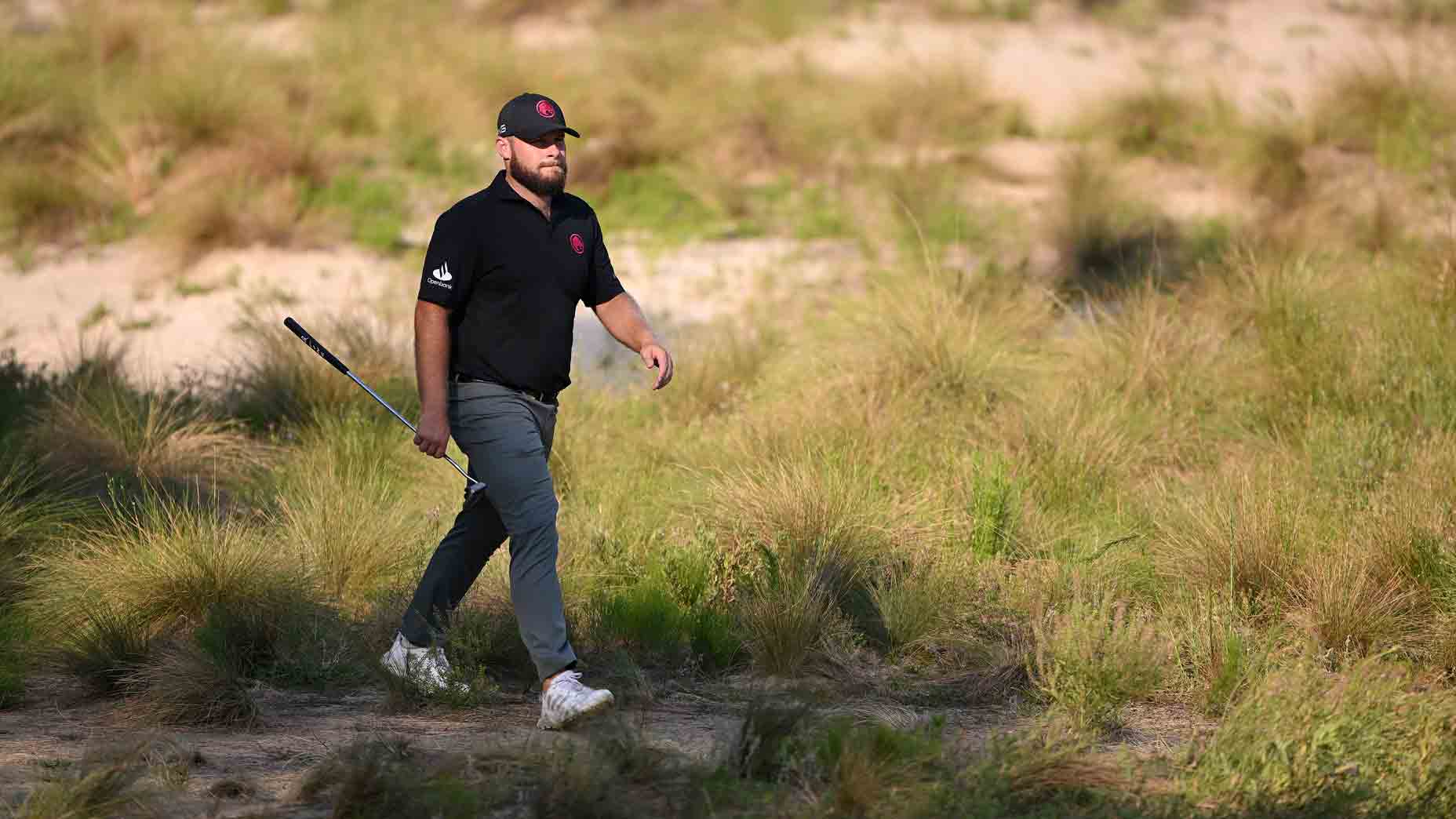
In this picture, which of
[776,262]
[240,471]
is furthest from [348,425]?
[776,262]

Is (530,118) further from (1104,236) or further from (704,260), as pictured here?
(1104,236)

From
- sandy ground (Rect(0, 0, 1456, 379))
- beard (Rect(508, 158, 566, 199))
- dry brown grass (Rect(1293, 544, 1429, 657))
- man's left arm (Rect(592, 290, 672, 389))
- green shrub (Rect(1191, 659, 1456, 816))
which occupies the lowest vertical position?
dry brown grass (Rect(1293, 544, 1429, 657))

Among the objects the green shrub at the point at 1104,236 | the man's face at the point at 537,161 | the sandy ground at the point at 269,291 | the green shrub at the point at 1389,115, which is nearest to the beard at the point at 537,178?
the man's face at the point at 537,161

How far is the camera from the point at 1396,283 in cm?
953

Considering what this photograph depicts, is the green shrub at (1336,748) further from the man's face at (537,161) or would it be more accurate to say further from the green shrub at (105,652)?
the green shrub at (105,652)

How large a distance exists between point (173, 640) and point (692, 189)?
817 centimetres

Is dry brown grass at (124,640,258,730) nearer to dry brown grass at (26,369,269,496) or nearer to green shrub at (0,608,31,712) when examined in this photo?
green shrub at (0,608,31,712)

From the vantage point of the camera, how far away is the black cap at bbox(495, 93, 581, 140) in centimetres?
514

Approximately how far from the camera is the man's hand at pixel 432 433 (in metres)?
4.98

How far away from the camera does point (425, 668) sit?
5.55m

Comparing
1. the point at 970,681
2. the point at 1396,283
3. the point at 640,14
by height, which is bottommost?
the point at 970,681

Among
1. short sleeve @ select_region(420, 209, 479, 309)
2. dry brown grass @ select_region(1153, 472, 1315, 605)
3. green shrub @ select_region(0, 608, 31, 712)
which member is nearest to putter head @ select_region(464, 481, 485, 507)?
short sleeve @ select_region(420, 209, 479, 309)

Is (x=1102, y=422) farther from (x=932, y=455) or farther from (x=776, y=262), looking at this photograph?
(x=776, y=262)

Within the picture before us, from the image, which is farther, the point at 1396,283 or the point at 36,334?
the point at 36,334
